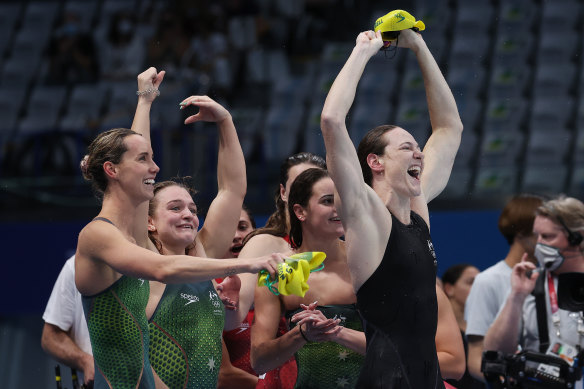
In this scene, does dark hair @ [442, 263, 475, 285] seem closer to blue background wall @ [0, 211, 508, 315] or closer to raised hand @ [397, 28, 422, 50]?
blue background wall @ [0, 211, 508, 315]

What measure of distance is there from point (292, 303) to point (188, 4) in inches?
273

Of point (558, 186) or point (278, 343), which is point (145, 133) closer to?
point (278, 343)

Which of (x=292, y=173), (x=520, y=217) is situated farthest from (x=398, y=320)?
(x=520, y=217)

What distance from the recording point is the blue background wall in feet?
21.9

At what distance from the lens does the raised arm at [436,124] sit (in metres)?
3.36

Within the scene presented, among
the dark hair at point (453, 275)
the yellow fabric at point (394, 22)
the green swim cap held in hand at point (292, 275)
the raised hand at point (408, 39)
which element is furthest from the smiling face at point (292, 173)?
the dark hair at point (453, 275)

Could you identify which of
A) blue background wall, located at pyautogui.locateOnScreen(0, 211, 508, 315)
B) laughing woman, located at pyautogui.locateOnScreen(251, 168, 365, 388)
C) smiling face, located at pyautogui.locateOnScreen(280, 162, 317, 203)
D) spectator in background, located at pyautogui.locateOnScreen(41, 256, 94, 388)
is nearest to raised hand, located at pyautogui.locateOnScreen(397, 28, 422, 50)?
laughing woman, located at pyautogui.locateOnScreen(251, 168, 365, 388)

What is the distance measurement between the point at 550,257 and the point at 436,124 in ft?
2.64

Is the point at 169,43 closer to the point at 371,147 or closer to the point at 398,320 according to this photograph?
the point at 371,147

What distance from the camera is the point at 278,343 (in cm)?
322

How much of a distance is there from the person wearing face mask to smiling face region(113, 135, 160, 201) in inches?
61.0

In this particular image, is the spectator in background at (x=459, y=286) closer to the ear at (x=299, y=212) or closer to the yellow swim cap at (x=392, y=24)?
the ear at (x=299, y=212)

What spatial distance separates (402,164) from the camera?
3.03m

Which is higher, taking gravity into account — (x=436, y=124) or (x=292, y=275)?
(x=436, y=124)
